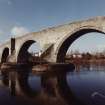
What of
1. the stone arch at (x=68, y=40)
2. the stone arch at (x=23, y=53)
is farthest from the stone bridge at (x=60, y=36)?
the stone arch at (x=23, y=53)

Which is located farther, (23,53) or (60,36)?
(23,53)

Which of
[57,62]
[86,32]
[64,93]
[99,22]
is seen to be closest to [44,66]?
[57,62]

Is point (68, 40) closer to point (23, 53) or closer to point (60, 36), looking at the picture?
point (60, 36)

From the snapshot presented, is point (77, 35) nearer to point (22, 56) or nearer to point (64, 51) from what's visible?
point (64, 51)

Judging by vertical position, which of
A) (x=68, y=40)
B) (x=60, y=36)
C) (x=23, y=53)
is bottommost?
(x=23, y=53)

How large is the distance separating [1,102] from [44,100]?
114 inches

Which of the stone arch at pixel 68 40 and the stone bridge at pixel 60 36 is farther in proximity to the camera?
the stone arch at pixel 68 40

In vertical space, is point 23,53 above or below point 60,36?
below

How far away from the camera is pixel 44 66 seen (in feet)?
99.5

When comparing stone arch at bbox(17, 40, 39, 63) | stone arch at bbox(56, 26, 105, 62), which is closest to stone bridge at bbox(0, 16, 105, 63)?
stone arch at bbox(56, 26, 105, 62)

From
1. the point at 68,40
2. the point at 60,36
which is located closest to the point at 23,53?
the point at 60,36

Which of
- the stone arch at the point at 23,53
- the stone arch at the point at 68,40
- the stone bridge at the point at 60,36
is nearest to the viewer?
the stone bridge at the point at 60,36

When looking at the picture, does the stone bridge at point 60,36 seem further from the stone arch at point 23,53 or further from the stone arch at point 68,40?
the stone arch at point 23,53

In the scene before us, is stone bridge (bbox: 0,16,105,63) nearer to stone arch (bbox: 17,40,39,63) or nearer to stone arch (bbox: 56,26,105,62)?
stone arch (bbox: 56,26,105,62)
